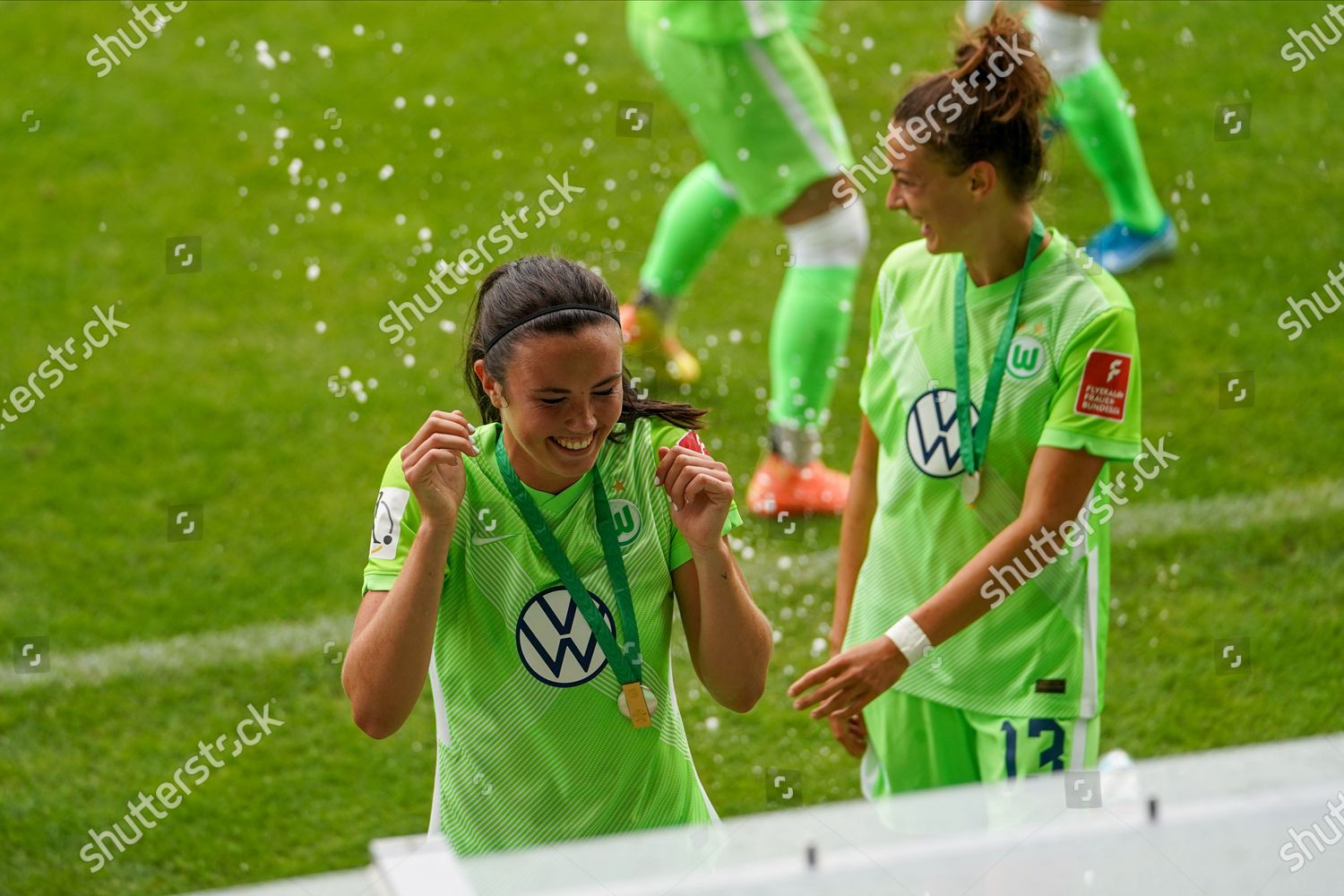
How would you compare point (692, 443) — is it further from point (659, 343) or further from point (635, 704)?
point (659, 343)

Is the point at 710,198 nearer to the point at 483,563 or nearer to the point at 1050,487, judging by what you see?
the point at 1050,487

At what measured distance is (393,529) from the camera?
7.58 ft

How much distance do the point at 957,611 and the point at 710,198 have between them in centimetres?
311

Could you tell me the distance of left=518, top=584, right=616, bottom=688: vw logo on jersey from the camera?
233 cm

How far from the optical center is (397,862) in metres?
1.45

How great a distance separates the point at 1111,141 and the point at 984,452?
11.8ft

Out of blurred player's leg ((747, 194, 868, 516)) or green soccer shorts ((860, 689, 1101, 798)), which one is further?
blurred player's leg ((747, 194, 868, 516))

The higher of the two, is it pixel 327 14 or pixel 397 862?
pixel 327 14

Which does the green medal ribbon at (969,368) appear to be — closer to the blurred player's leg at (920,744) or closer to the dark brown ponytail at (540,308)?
the blurred player's leg at (920,744)

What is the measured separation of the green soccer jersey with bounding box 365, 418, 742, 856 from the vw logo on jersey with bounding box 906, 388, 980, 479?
629mm

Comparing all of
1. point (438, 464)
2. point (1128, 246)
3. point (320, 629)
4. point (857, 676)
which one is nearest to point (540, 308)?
point (438, 464)

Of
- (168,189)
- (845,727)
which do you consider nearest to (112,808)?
(845,727)

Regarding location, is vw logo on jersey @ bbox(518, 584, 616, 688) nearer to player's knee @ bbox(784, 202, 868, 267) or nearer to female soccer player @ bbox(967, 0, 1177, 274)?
player's knee @ bbox(784, 202, 868, 267)

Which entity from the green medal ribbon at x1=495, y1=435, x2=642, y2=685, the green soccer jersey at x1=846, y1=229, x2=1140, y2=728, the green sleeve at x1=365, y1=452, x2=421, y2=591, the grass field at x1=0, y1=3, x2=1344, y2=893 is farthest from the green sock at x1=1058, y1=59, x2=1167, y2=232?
the green sleeve at x1=365, y1=452, x2=421, y2=591
